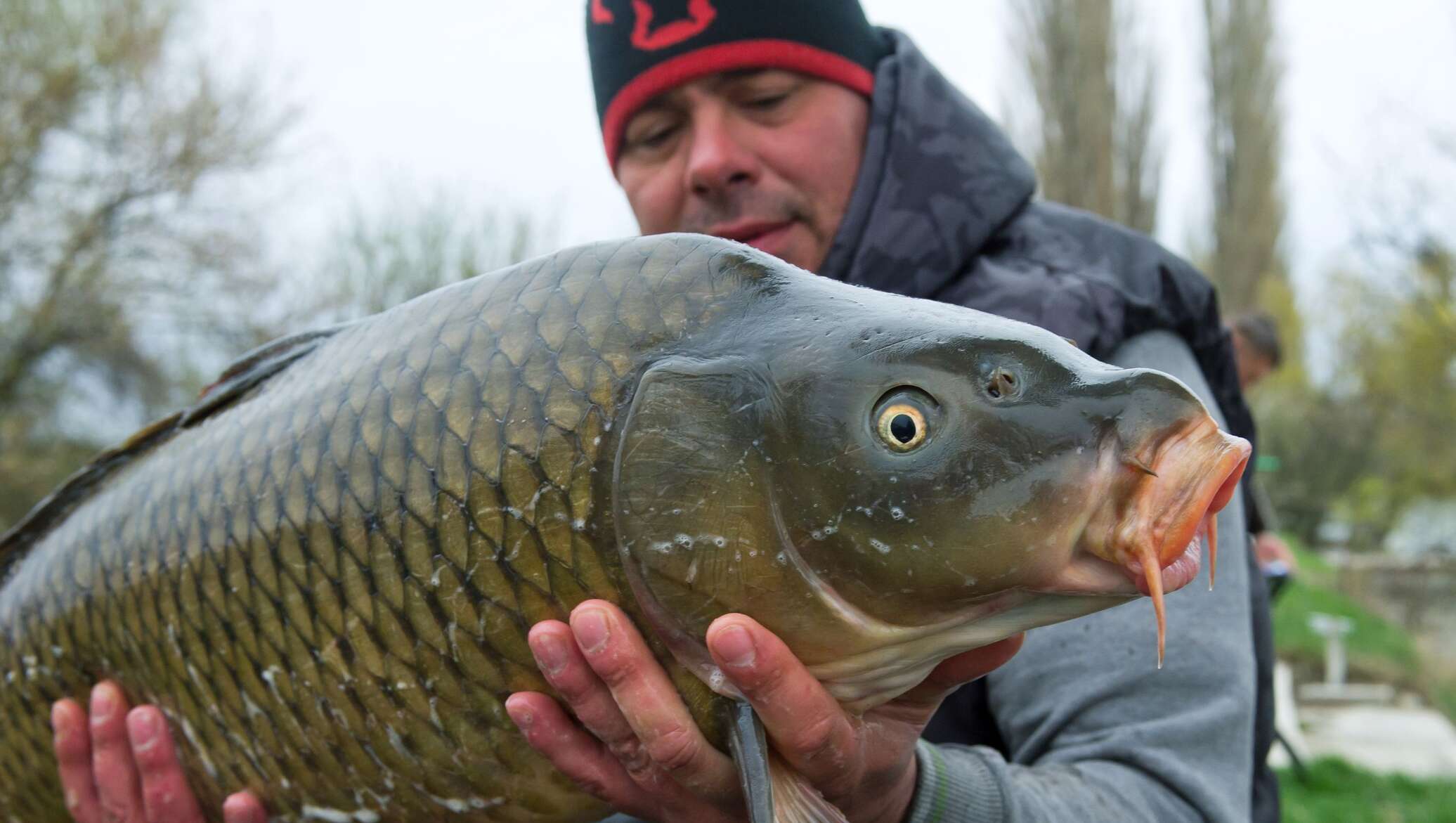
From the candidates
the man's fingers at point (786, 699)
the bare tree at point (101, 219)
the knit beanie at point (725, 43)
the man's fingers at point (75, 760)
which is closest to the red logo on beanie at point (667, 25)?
the knit beanie at point (725, 43)

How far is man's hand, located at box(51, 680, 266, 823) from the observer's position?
1.41m

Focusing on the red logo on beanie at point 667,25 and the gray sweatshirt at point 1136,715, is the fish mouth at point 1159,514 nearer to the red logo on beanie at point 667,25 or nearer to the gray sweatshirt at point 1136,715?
the gray sweatshirt at point 1136,715

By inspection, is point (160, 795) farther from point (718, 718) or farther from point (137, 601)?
point (718, 718)

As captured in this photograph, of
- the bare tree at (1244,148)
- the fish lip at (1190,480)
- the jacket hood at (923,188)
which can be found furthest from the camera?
the bare tree at (1244,148)

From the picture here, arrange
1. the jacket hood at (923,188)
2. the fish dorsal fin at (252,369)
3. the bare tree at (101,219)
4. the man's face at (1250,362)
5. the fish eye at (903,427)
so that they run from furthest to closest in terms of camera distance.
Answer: the bare tree at (101,219) < the man's face at (1250,362) < the jacket hood at (923,188) < the fish dorsal fin at (252,369) < the fish eye at (903,427)

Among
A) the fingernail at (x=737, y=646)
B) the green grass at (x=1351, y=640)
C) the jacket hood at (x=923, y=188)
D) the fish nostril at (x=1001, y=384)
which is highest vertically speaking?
the jacket hood at (x=923, y=188)

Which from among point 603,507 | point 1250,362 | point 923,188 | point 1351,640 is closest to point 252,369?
point 603,507

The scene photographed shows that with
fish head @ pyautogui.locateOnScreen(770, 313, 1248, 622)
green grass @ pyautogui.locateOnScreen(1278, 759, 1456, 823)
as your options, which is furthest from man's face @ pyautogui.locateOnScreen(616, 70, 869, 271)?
green grass @ pyautogui.locateOnScreen(1278, 759, 1456, 823)

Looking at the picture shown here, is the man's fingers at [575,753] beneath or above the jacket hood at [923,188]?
beneath

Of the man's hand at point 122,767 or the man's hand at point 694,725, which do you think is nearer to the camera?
the man's hand at point 694,725

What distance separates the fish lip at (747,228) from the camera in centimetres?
181

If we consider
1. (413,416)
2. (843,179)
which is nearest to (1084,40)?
(843,179)

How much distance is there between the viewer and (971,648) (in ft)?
3.36

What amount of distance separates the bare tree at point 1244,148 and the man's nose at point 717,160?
20985 millimetres
